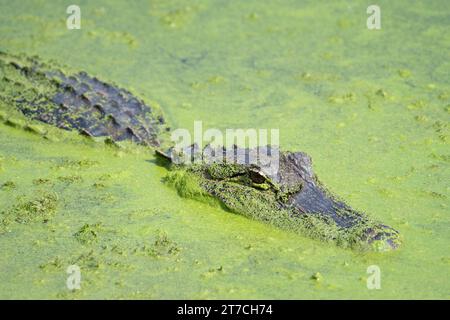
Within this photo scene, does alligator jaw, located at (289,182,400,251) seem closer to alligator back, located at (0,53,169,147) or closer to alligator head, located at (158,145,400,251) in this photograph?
alligator head, located at (158,145,400,251)

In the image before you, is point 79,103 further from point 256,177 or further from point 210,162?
point 256,177

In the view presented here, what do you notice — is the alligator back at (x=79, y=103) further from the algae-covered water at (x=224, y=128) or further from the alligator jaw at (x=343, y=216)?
the alligator jaw at (x=343, y=216)

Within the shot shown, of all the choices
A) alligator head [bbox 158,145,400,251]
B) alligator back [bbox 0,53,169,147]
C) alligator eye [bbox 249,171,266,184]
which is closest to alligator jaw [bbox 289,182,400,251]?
alligator head [bbox 158,145,400,251]

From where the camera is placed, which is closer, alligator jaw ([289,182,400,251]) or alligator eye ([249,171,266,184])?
alligator jaw ([289,182,400,251])

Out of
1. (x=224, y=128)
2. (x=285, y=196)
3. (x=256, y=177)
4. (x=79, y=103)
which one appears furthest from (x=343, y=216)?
(x=79, y=103)

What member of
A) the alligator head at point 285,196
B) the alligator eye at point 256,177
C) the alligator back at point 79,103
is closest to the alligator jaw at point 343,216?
the alligator head at point 285,196
